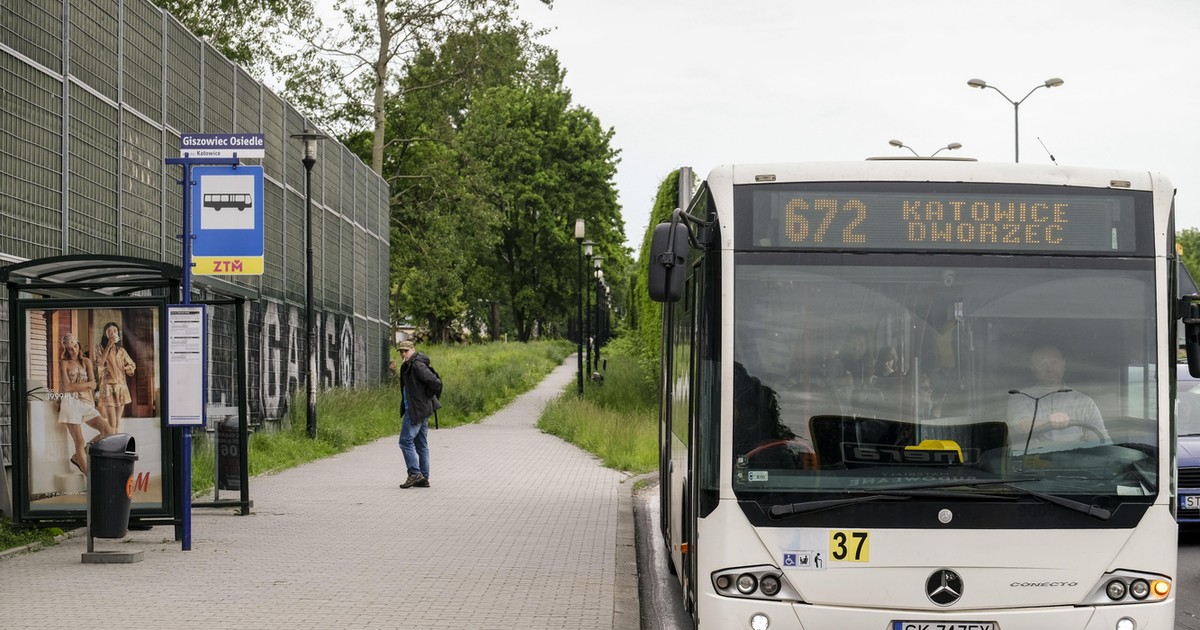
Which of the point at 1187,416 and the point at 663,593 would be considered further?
the point at 1187,416

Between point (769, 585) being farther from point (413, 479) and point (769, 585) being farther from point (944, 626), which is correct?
point (413, 479)

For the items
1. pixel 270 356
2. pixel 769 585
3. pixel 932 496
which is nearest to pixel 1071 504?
pixel 932 496

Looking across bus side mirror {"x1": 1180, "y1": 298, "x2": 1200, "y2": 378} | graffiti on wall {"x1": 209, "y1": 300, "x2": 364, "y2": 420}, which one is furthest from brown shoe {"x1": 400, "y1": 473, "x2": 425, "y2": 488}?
bus side mirror {"x1": 1180, "y1": 298, "x2": 1200, "y2": 378}

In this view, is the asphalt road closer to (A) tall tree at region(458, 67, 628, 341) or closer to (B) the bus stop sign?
(B) the bus stop sign

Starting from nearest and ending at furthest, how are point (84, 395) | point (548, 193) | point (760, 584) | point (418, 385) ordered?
point (760, 584), point (84, 395), point (418, 385), point (548, 193)

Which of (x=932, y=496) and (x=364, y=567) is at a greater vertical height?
(x=932, y=496)

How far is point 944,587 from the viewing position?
6.90m

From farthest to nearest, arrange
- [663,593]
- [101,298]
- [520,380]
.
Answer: [520,380]
[101,298]
[663,593]

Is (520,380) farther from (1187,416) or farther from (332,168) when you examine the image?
(1187,416)

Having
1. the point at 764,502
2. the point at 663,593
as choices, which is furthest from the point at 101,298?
the point at 764,502

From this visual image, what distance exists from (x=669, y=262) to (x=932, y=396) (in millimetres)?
1369

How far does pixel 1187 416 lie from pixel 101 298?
10.4 meters

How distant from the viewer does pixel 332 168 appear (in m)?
32.6

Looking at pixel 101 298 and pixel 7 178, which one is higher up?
pixel 7 178
